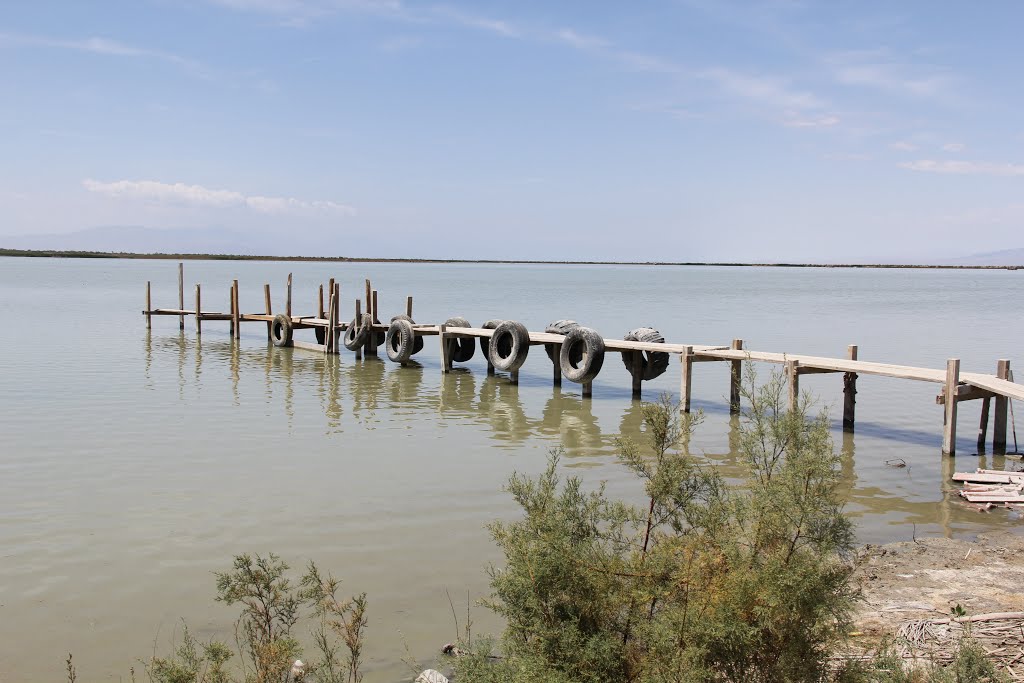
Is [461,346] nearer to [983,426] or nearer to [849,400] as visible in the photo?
[849,400]

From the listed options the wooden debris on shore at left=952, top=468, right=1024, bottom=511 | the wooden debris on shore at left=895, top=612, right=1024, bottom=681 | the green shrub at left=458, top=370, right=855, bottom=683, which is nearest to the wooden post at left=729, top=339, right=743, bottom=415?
the wooden debris on shore at left=952, top=468, right=1024, bottom=511

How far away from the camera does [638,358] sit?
17.8 m

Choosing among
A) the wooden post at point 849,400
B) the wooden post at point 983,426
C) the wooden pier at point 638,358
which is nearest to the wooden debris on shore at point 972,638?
the wooden pier at point 638,358

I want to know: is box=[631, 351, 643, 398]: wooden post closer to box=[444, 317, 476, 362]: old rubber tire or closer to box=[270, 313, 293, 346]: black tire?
box=[444, 317, 476, 362]: old rubber tire

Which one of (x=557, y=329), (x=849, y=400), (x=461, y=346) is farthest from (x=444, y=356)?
(x=849, y=400)

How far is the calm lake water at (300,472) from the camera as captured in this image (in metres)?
6.68

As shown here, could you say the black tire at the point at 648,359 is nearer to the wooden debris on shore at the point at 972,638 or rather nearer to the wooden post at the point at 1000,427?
the wooden post at the point at 1000,427

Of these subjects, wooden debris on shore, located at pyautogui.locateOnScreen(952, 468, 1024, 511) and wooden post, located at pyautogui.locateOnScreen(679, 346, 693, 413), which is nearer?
wooden debris on shore, located at pyautogui.locateOnScreen(952, 468, 1024, 511)

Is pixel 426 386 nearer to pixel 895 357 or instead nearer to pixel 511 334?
pixel 511 334

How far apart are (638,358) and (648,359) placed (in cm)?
48

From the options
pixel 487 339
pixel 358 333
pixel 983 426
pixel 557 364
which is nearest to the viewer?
pixel 983 426

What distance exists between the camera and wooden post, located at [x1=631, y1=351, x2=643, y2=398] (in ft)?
58.3

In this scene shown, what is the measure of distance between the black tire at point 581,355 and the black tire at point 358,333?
793 cm

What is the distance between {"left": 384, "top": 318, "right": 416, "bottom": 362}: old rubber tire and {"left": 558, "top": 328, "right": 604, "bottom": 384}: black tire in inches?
220
